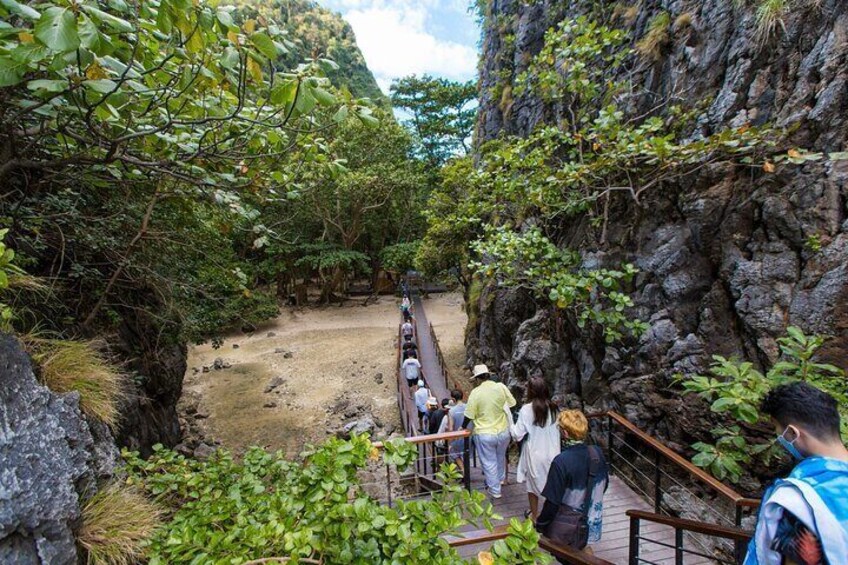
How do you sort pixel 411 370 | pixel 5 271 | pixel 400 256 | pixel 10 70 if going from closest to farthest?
1. pixel 10 70
2. pixel 5 271
3. pixel 411 370
4. pixel 400 256

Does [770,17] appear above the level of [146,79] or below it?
above

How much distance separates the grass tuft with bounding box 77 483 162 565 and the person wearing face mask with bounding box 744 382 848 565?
2639mm

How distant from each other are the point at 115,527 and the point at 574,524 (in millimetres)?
2618

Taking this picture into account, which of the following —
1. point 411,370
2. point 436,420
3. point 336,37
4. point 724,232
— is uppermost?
point 336,37

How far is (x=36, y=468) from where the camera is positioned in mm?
1780

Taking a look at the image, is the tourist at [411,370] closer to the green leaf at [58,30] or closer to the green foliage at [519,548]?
the green foliage at [519,548]

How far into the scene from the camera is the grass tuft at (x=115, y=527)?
1880 mm

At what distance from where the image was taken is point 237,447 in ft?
28.7

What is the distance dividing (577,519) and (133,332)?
6.28 meters

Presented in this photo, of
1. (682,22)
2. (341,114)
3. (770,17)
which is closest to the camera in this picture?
(341,114)

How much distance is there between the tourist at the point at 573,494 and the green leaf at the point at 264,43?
2784 mm

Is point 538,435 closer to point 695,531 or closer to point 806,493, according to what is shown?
point 695,531

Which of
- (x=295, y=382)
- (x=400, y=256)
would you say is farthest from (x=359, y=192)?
(x=295, y=382)

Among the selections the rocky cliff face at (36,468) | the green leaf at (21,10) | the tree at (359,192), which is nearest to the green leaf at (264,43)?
the green leaf at (21,10)
